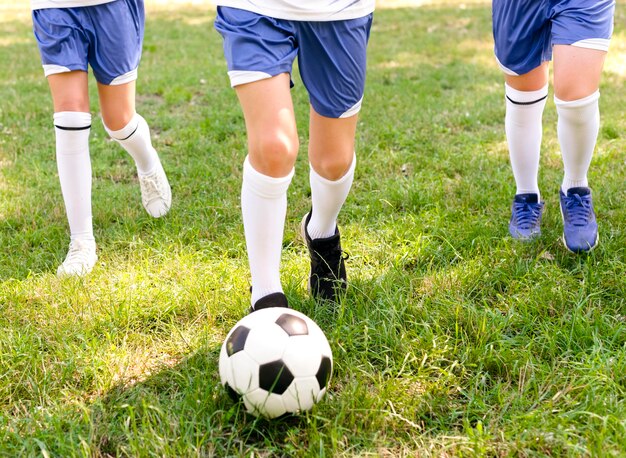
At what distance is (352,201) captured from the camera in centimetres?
408

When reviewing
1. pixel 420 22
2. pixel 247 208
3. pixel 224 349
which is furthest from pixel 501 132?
pixel 420 22

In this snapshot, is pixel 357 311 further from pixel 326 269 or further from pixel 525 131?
pixel 525 131

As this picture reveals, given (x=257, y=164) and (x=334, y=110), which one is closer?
(x=257, y=164)

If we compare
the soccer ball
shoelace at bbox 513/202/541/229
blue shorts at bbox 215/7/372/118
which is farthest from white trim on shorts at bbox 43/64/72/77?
shoelace at bbox 513/202/541/229

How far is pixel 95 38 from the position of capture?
339 cm

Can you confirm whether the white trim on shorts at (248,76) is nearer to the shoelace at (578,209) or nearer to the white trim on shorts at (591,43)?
the white trim on shorts at (591,43)

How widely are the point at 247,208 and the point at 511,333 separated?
1.11 m

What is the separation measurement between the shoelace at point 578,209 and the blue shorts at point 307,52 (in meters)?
1.22

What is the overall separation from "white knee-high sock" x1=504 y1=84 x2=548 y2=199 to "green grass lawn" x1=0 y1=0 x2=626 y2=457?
0.24m

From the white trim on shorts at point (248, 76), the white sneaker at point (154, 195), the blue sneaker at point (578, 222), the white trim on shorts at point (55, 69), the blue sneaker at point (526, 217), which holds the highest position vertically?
the white trim on shorts at point (248, 76)

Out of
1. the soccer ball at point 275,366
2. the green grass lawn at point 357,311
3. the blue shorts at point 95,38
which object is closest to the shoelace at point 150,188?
the green grass lawn at point 357,311

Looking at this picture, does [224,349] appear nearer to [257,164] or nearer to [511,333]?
[257,164]

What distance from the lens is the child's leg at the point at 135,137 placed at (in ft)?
12.0

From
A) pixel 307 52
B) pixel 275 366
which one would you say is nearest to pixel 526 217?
pixel 307 52
